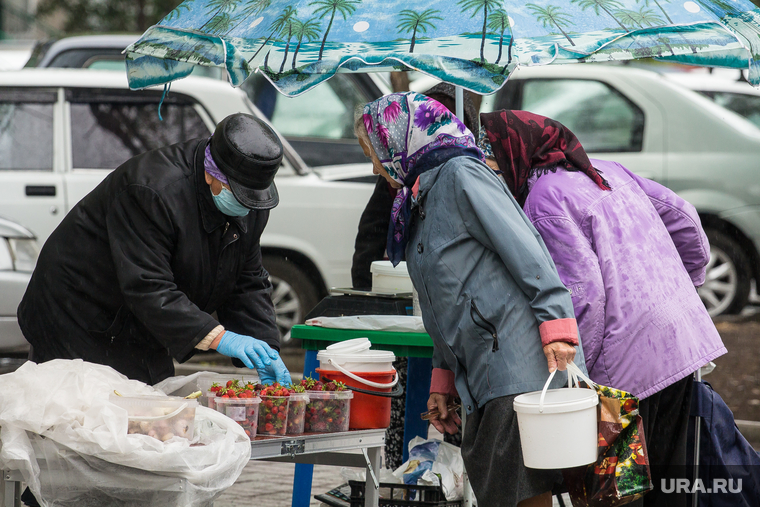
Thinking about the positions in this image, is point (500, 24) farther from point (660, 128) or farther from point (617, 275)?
point (660, 128)

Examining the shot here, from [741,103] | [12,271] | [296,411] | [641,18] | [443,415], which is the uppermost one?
[641,18]

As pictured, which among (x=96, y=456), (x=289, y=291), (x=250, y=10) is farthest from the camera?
(x=289, y=291)

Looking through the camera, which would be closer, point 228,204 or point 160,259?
point 160,259

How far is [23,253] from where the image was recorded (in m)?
6.03

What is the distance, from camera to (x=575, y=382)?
280 centimetres

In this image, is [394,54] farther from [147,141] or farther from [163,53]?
[147,141]

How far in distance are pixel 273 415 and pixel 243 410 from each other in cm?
11

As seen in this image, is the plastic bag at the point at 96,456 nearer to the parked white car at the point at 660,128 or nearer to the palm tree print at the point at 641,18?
the palm tree print at the point at 641,18

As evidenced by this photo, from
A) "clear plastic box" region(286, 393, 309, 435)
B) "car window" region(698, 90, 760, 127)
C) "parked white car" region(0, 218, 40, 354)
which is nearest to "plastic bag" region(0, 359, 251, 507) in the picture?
"clear plastic box" region(286, 393, 309, 435)

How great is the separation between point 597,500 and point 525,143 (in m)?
1.26

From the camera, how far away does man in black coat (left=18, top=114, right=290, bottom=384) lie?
3.01 metres

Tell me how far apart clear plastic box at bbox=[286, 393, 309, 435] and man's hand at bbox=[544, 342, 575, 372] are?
2.56 feet

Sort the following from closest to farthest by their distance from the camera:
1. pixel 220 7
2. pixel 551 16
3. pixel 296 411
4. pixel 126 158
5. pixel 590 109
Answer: pixel 296 411, pixel 551 16, pixel 220 7, pixel 126 158, pixel 590 109

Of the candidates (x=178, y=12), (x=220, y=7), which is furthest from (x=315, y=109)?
(x=220, y=7)
